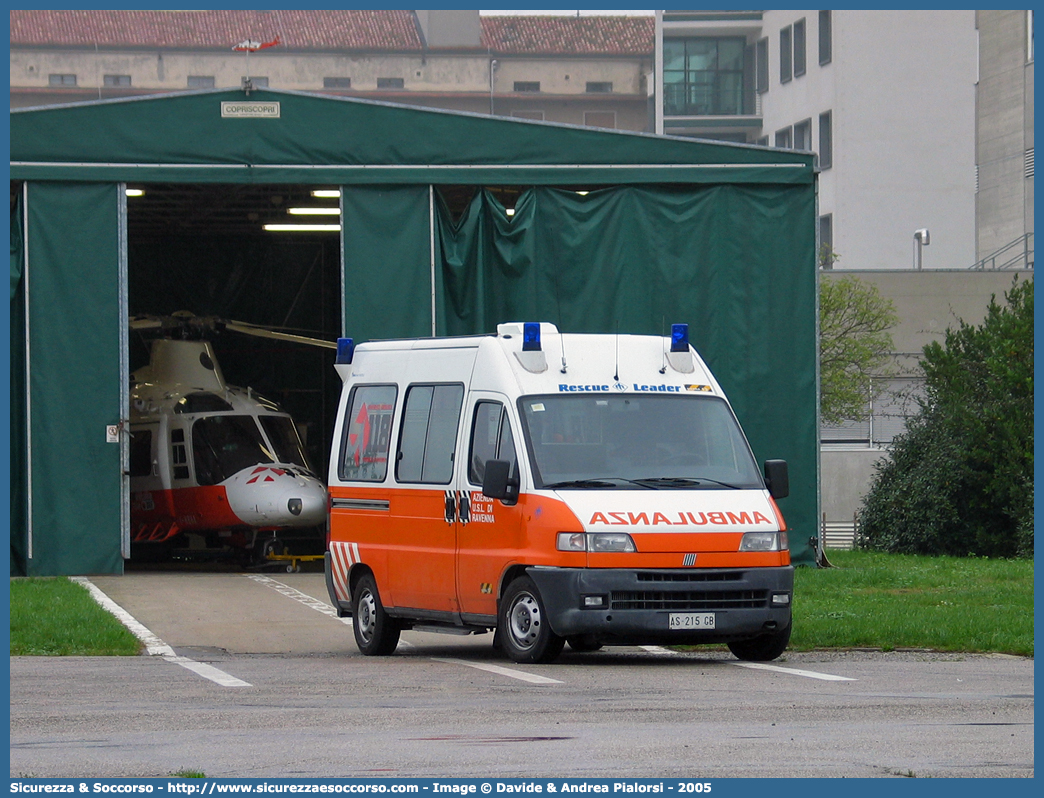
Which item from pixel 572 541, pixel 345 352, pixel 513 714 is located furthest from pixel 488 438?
pixel 513 714

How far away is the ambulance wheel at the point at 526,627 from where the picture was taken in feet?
43.7

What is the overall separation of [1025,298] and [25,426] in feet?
56.5

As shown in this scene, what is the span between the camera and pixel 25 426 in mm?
24234

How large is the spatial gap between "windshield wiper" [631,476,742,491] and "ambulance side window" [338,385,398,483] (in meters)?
2.61

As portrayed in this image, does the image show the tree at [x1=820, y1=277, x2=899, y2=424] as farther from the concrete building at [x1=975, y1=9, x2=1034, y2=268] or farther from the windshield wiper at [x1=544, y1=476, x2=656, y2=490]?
the windshield wiper at [x1=544, y1=476, x2=656, y2=490]

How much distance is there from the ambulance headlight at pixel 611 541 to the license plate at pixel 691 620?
22.3 inches

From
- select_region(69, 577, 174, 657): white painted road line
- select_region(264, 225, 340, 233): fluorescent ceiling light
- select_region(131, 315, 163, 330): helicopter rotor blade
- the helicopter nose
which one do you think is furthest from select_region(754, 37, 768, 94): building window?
select_region(69, 577, 174, 657): white painted road line

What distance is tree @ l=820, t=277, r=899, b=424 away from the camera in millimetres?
53062

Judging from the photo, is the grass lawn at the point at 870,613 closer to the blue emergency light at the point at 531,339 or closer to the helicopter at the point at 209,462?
the blue emergency light at the point at 531,339

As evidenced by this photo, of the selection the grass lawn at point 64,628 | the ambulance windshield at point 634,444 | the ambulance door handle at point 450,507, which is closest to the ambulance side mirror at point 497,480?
the ambulance windshield at point 634,444

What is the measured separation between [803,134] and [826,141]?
8.04 ft

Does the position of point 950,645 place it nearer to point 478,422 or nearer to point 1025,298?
point 478,422

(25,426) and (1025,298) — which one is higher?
(1025,298)
